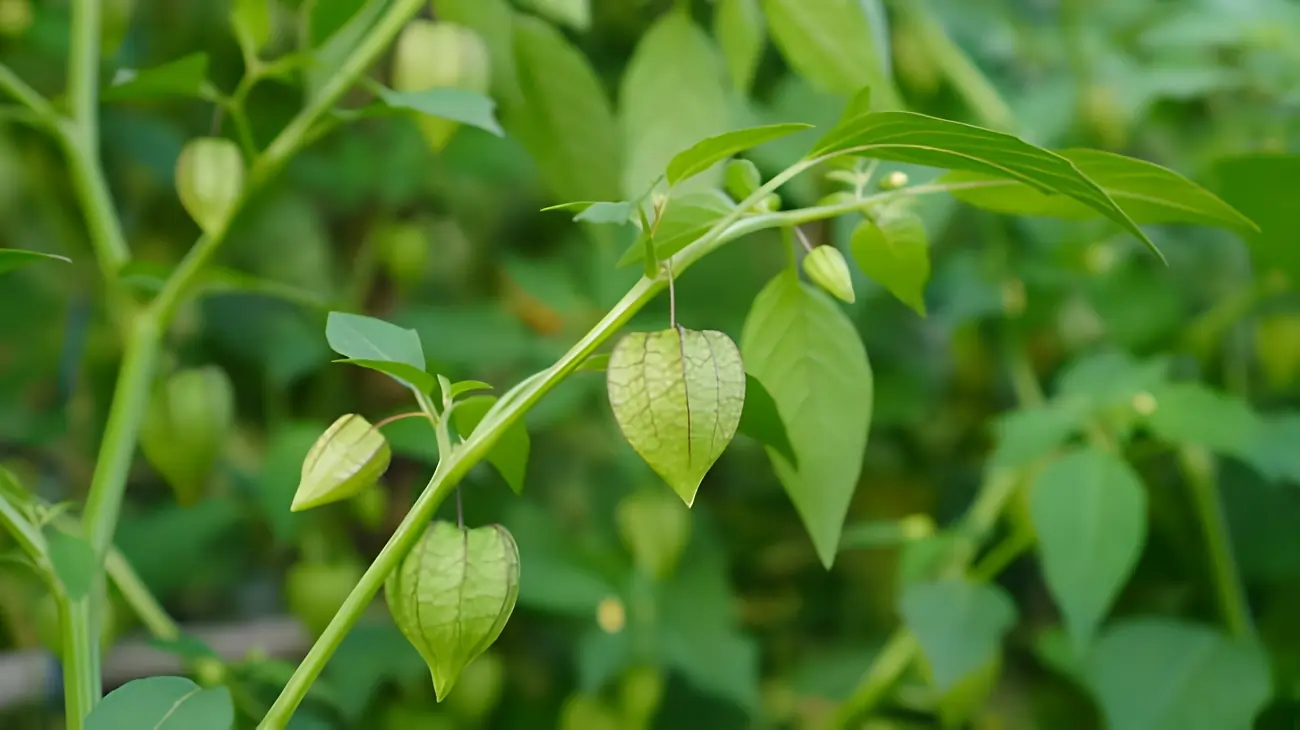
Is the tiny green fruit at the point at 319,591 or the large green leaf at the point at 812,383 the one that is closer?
the large green leaf at the point at 812,383

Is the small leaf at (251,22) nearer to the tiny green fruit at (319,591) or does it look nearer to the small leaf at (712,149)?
the small leaf at (712,149)

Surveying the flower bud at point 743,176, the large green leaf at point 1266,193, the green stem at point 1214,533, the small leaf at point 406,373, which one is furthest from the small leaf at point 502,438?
the green stem at point 1214,533

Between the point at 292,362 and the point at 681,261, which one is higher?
the point at 681,261

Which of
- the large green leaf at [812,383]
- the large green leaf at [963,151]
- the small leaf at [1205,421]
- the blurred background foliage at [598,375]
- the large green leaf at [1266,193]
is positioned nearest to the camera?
the large green leaf at [963,151]

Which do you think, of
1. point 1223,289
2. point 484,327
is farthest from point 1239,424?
point 484,327


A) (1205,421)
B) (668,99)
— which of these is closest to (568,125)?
(668,99)

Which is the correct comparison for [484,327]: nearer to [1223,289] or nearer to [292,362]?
[292,362]

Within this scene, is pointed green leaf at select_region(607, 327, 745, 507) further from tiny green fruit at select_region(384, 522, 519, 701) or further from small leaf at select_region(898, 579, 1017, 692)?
small leaf at select_region(898, 579, 1017, 692)
